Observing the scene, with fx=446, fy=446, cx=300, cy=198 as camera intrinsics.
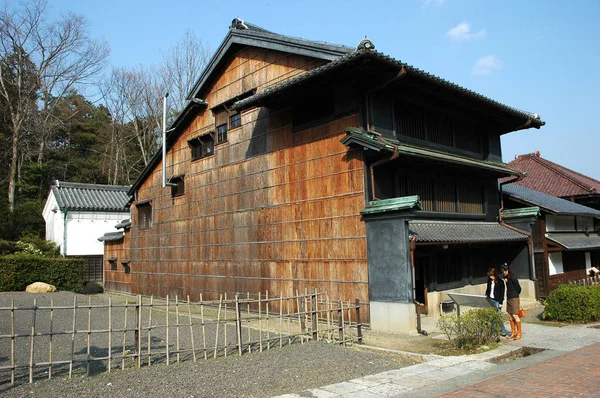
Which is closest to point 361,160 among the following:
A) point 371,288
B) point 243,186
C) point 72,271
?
point 371,288

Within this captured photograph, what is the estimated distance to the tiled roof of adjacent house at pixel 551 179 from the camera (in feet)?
87.4

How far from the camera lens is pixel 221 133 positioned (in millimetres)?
18984

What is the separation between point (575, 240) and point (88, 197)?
94.6 feet

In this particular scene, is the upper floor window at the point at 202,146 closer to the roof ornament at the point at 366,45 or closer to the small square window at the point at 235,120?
the small square window at the point at 235,120

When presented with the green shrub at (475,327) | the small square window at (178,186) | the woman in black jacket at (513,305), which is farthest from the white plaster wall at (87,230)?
the woman in black jacket at (513,305)

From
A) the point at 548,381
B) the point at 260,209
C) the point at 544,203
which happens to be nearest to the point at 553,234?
the point at 544,203

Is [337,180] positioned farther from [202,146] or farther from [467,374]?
[202,146]

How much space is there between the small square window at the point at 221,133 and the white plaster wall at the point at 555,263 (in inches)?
559

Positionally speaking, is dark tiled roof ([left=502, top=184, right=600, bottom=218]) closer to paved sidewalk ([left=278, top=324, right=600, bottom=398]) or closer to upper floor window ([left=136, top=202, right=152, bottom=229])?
paved sidewalk ([left=278, top=324, right=600, bottom=398])

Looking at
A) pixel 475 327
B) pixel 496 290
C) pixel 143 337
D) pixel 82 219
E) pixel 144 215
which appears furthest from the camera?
pixel 82 219

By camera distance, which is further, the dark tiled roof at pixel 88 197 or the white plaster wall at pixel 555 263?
the dark tiled roof at pixel 88 197

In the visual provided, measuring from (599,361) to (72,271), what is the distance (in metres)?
22.7

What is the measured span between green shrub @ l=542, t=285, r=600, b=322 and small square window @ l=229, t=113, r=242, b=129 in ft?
41.1

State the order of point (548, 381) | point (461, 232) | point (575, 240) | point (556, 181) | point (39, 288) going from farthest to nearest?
point (556, 181)
point (39, 288)
point (575, 240)
point (461, 232)
point (548, 381)
